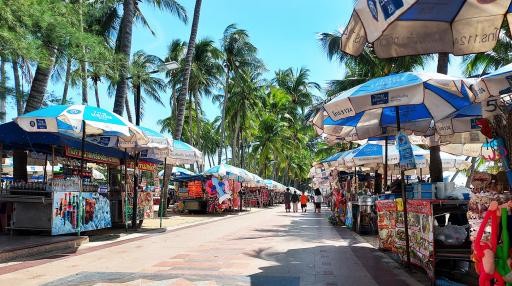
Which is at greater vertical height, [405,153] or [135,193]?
[405,153]

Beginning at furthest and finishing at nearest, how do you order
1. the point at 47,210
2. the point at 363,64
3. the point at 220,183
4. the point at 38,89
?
the point at 220,183
the point at 363,64
the point at 38,89
the point at 47,210

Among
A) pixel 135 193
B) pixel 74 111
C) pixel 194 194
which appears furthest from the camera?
pixel 194 194

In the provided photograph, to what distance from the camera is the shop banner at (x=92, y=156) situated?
1416 cm

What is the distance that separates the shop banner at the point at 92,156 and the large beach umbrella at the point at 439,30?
36.4 feet

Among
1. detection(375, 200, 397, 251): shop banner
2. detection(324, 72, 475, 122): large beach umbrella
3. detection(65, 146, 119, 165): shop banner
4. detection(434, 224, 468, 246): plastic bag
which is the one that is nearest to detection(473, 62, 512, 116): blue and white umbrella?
detection(324, 72, 475, 122): large beach umbrella

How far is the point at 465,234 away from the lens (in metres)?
7.01

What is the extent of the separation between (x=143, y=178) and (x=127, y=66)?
7.14 meters

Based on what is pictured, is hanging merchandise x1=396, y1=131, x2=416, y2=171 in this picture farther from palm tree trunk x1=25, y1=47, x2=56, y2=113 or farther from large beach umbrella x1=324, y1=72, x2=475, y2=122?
palm tree trunk x1=25, y1=47, x2=56, y2=113

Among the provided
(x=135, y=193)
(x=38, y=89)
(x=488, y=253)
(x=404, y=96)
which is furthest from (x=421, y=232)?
(x=38, y=89)

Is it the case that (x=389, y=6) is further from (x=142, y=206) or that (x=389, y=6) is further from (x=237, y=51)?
(x=237, y=51)

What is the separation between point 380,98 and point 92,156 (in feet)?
34.5

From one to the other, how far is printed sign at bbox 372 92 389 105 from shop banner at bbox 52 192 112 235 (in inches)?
320

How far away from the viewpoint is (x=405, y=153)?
327 inches

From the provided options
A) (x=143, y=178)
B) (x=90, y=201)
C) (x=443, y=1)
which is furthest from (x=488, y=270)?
(x=143, y=178)
